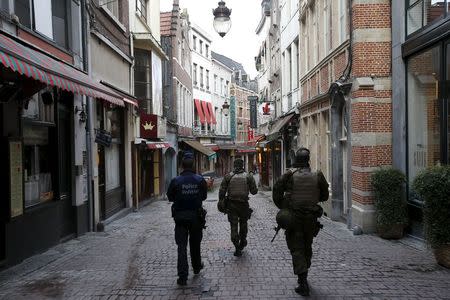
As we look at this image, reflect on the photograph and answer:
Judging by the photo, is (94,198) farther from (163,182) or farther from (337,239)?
(163,182)

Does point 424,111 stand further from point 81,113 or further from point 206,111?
point 206,111

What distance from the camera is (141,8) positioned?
1980 centimetres

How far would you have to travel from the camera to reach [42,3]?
9.44m

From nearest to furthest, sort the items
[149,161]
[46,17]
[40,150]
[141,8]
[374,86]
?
[40,150]
[46,17]
[374,86]
[141,8]
[149,161]

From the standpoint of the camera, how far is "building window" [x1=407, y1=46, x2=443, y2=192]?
9391 millimetres

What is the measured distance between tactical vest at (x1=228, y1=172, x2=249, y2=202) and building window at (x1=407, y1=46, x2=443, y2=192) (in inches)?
140

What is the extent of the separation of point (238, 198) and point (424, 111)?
13.8ft

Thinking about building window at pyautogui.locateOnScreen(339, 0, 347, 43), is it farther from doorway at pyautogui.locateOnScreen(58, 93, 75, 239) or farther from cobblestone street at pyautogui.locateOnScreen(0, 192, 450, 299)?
doorway at pyautogui.locateOnScreen(58, 93, 75, 239)

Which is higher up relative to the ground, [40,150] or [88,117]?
[88,117]

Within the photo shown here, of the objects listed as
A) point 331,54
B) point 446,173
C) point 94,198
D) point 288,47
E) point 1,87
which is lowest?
point 94,198

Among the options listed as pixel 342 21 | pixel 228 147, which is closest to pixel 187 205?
pixel 342 21

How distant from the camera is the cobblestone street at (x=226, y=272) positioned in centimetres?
Result: 612

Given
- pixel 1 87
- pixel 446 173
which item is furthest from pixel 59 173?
pixel 446 173

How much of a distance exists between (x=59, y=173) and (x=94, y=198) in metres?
1.98
